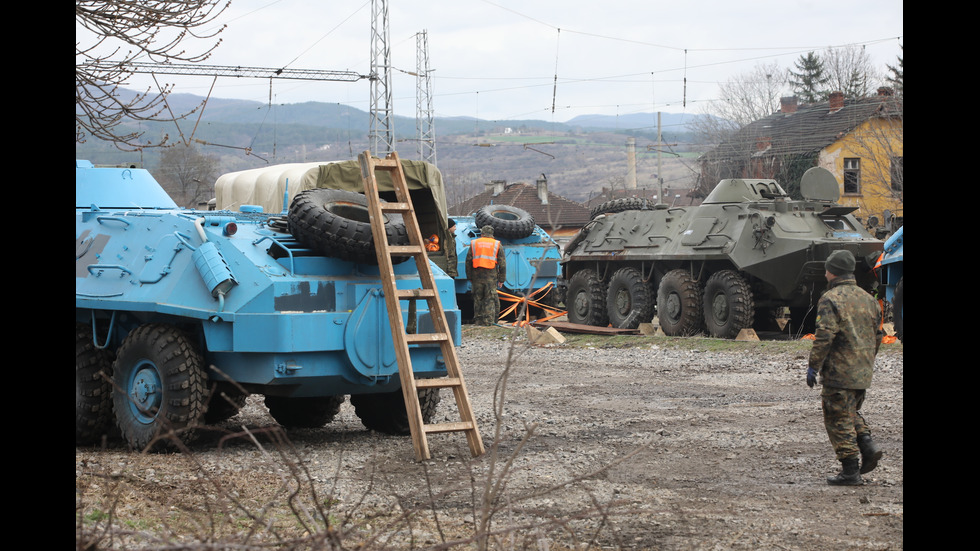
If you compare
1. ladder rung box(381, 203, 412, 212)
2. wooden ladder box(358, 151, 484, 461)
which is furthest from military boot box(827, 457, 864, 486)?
ladder rung box(381, 203, 412, 212)

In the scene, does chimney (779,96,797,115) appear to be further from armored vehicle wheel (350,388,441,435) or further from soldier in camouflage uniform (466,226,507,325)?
armored vehicle wheel (350,388,441,435)

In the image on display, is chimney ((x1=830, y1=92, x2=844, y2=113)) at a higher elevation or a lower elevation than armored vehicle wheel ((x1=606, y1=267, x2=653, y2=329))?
higher

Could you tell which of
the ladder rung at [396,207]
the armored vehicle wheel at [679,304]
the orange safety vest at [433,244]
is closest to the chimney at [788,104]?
the armored vehicle wheel at [679,304]

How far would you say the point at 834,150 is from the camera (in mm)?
42875

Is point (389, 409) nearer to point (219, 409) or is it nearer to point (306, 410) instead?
point (306, 410)

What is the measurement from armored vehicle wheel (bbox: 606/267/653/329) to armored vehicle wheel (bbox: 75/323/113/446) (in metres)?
11.5

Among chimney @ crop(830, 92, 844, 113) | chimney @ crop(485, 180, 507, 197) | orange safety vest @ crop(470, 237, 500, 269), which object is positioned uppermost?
chimney @ crop(830, 92, 844, 113)

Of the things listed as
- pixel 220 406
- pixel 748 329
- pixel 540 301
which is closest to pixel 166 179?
pixel 540 301

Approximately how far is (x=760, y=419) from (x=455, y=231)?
1174cm

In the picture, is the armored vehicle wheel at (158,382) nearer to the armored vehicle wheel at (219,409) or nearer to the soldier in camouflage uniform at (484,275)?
the armored vehicle wheel at (219,409)

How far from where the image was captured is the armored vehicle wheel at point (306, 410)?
9.72 meters

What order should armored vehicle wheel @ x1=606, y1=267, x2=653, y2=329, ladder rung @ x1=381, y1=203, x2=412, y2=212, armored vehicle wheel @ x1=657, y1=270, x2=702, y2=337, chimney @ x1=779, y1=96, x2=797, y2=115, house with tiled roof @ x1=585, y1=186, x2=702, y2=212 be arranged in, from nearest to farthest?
ladder rung @ x1=381, y1=203, x2=412, y2=212 < armored vehicle wheel @ x1=657, y1=270, x2=702, y2=337 < armored vehicle wheel @ x1=606, y1=267, x2=653, y2=329 < house with tiled roof @ x1=585, y1=186, x2=702, y2=212 < chimney @ x1=779, y1=96, x2=797, y2=115

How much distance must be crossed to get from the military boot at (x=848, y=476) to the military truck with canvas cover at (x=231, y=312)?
2.99 meters

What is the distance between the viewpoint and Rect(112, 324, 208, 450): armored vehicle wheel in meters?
7.92
